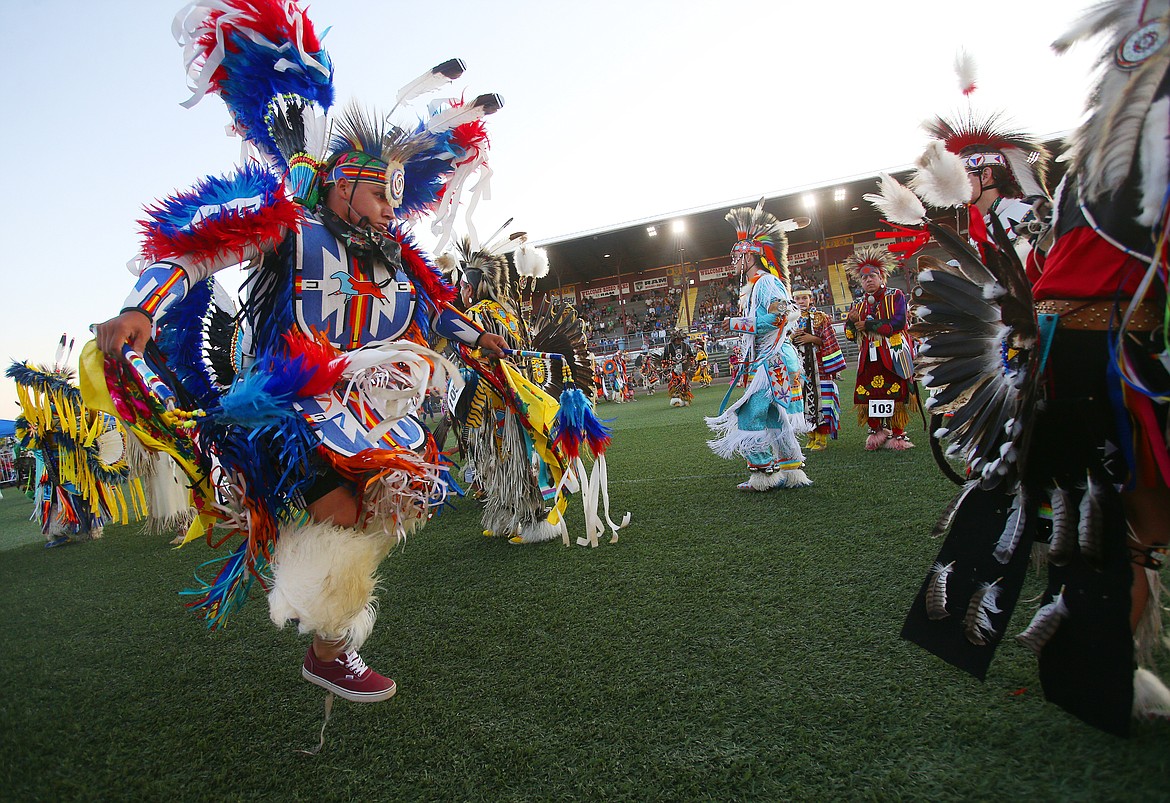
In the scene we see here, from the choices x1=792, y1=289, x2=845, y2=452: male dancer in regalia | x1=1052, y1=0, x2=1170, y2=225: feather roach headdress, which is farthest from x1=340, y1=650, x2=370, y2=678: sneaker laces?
x1=792, y1=289, x2=845, y2=452: male dancer in regalia

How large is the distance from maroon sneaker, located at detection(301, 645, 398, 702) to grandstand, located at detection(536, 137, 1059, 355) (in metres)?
20.5

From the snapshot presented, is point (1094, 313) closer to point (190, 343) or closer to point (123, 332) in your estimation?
point (123, 332)

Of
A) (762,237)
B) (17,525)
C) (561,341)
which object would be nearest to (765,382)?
(762,237)

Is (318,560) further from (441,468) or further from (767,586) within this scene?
(767,586)

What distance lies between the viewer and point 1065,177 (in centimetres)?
138

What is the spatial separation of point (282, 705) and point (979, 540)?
213cm

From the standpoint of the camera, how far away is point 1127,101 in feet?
3.70

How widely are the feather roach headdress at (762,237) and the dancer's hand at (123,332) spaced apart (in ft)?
11.8

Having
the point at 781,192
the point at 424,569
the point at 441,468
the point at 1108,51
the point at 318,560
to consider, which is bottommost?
the point at 424,569

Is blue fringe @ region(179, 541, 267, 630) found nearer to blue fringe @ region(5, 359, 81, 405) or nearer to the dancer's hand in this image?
the dancer's hand

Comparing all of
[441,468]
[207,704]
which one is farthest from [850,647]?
[207,704]

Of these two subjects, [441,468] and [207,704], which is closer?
[441,468]

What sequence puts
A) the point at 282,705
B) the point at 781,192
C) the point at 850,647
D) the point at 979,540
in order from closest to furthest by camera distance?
the point at 979,540, the point at 850,647, the point at 282,705, the point at 781,192

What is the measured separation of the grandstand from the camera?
23.2 metres
